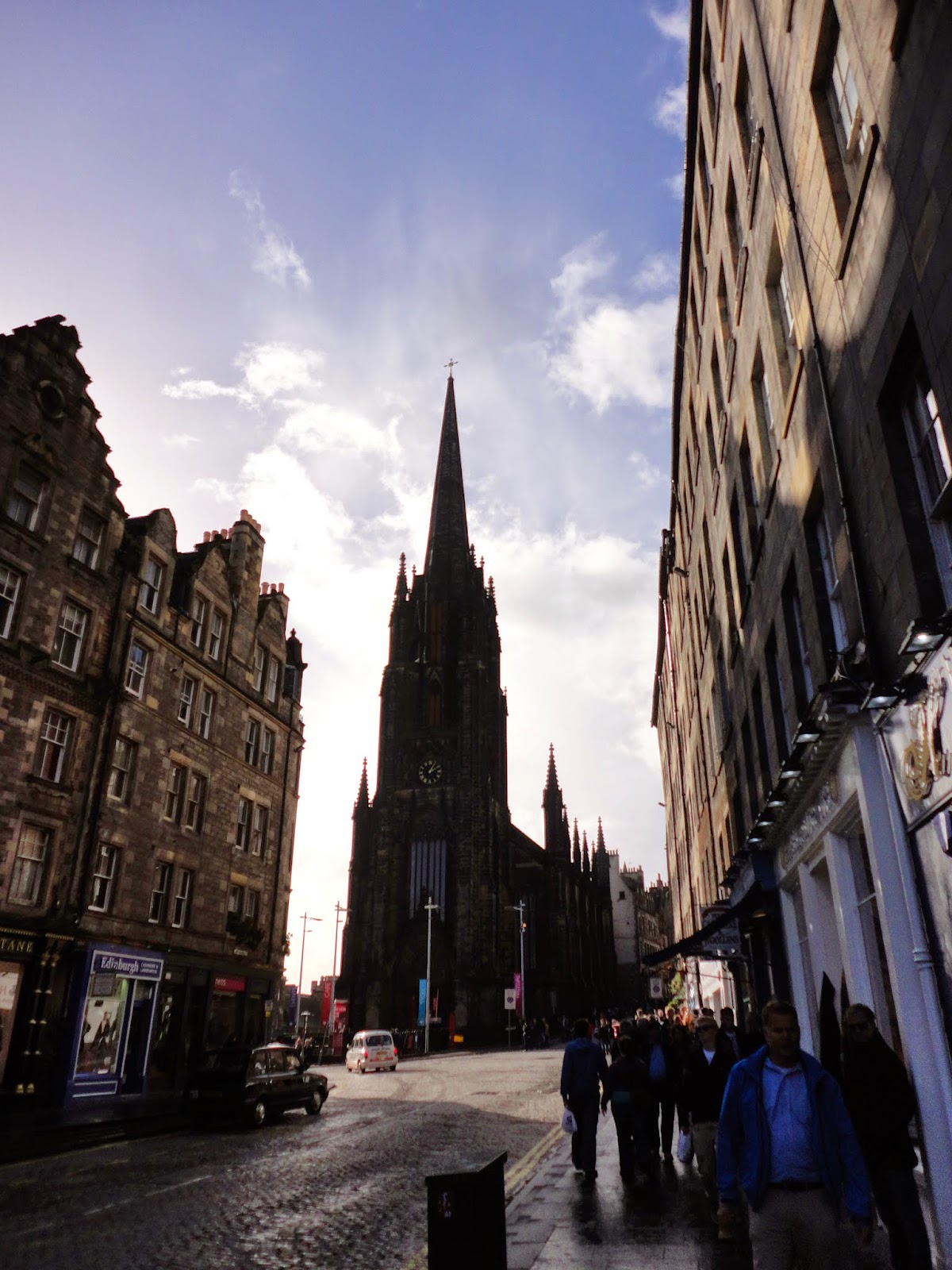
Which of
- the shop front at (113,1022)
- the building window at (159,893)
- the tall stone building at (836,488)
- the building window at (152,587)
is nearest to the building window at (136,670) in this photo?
the building window at (152,587)

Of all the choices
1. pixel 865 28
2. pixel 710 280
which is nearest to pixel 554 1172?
pixel 865 28

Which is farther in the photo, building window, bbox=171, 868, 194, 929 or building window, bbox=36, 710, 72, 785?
building window, bbox=171, 868, 194, 929

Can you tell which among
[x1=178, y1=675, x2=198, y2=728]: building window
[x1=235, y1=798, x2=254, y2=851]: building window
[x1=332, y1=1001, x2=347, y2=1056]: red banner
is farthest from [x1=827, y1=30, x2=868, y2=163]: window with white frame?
[x1=332, y1=1001, x2=347, y2=1056]: red banner

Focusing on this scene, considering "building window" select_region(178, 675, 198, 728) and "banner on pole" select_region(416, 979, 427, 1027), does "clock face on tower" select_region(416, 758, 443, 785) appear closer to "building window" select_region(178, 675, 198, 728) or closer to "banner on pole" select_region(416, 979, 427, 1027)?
"banner on pole" select_region(416, 979, 427, 1027)

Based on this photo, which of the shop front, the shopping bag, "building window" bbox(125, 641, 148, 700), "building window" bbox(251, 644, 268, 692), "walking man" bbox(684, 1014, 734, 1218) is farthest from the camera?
"building window" bbox(251, 644, 268, 692)

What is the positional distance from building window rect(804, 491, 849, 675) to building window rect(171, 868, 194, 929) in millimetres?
21299

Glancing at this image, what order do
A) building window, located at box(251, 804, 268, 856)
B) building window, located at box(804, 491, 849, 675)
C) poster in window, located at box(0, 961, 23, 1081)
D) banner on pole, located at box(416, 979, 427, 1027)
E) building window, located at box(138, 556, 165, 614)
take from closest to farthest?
1. building window, located at box(804, 491, 849, 675)
2. poster in window, located at box(0, 961, 23, 1081)
3. building window, located at box(138, 556, 165, 614)
4. building window, located at box(251, 804, 268, 856)
5. banner on pole, located at box(416, 979, 427, 1027)

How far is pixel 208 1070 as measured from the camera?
56.4 ft

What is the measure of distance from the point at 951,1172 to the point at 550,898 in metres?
79.2

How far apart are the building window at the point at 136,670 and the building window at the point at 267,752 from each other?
7.59 meters

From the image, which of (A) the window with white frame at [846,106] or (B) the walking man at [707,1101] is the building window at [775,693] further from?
(A) the window with white frame at [846,106]

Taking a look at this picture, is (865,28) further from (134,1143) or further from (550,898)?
(550,898)

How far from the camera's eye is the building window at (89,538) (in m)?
23.3

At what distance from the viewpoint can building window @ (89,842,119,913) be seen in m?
22.2
